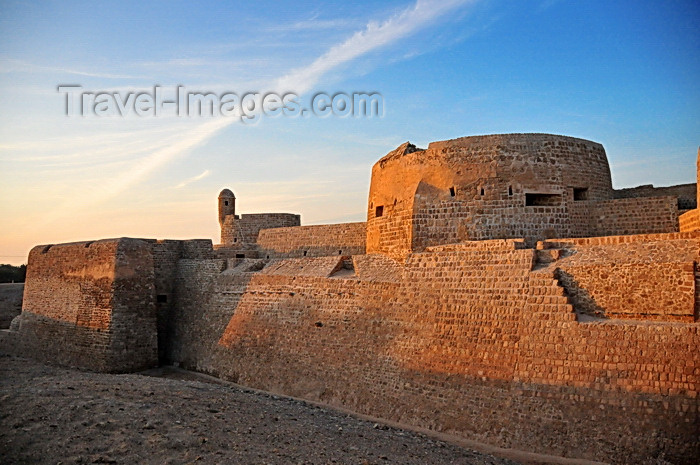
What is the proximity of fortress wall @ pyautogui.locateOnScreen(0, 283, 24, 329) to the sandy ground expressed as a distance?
57.3ft

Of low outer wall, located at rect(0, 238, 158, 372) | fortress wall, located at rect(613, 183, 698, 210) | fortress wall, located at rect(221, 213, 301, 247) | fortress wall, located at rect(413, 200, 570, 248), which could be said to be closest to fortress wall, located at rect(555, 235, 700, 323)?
fortress wall, located at rect(413, 200, 570, 248)

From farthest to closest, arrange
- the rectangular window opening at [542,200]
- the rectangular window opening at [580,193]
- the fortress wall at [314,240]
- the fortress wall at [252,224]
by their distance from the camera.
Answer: the fortress wall at [252,224], the fortress wall at [314,240], the rectangular window opening at [580,193], the rectangular window opening at [542,200]

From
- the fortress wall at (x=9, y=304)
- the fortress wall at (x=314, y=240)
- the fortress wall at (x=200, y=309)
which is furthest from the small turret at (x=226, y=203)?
the fortress wall at (x=9, y=304)

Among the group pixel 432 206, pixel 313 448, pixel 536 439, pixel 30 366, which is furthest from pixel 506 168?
pixel 30 366

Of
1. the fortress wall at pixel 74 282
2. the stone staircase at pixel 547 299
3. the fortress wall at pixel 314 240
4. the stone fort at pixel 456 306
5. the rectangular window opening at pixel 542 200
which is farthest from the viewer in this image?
the fortress wall at pixel 314 240

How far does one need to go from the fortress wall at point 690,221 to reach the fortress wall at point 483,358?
123cm

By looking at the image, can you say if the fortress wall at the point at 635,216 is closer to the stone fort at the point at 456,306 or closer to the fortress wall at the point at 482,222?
the stone fort at the point at 456,306

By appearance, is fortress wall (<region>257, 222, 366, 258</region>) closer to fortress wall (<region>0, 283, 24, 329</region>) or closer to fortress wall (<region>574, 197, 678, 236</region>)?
fortress wall (<region>574, 197, 678, 236</region>)

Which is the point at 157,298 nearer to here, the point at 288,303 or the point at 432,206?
the point at 288,303

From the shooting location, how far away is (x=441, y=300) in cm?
1073

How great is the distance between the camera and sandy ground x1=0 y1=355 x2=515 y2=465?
6438mm

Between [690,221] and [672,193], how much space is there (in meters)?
3.98

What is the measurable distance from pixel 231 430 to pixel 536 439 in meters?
4.39

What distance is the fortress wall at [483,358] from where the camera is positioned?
7.69 metres
